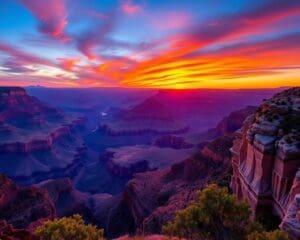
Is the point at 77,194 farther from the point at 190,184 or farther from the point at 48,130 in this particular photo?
the point at 48,130

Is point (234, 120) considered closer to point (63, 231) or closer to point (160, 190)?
point (160, 190)

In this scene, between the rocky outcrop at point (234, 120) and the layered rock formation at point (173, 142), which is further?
the layered rock formation at point (173, 142)

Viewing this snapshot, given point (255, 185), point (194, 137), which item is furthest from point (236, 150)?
point (194, 137)

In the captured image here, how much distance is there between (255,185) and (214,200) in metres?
7.53

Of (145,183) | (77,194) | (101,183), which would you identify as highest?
(145,183)

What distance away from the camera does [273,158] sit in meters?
20.3

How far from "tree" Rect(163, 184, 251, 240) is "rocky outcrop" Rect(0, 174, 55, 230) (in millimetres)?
31879

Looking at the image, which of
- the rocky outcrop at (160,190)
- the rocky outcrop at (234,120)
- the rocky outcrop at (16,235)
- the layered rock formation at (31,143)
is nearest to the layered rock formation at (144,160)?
the rocky outcrop at (234,120)

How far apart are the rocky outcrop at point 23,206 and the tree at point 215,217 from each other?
31.9 m

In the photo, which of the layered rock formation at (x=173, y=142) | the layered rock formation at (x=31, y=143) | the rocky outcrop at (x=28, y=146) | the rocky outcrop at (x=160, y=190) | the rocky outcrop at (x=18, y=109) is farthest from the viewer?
the rocky outcrop at (x=18, y=109)

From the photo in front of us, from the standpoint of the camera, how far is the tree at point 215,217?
14844 millimetres

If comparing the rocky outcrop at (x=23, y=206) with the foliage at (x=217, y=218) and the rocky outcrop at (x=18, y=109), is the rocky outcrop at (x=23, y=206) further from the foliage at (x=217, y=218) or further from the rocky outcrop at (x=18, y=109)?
the rocky outcrop at (x=18, y=109)

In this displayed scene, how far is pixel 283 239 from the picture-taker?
10844 millimetres

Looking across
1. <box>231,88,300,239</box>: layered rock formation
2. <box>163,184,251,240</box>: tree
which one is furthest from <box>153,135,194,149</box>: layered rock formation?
<box>163,184,251,240</box>: tree
